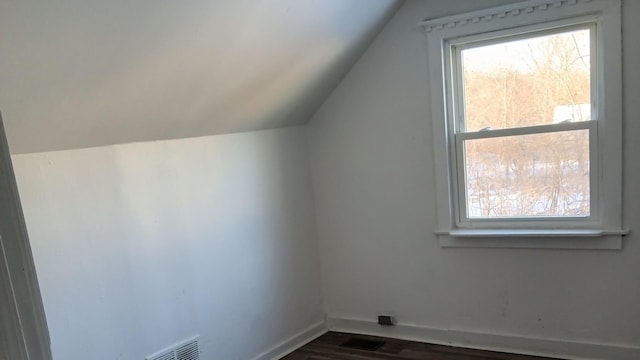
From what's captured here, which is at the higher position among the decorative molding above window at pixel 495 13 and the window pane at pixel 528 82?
the decorative molding above window at pixel 495 13

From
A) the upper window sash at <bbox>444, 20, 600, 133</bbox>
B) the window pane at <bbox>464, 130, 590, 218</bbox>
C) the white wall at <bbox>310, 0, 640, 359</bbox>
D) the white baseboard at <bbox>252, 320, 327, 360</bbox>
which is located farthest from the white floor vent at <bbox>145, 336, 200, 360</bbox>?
the upper window sash at <bbox>444, 20, 600, 133</bbox>

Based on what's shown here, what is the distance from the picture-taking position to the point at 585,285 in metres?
2.84

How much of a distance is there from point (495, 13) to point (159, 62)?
6.33 feet

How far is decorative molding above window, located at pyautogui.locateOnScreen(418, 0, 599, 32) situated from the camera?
2.68m

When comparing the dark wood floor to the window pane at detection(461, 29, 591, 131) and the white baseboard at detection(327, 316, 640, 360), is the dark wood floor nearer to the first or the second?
the white baseboard at detection(327, 316, 640, 360)

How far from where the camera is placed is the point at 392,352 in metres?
3.19

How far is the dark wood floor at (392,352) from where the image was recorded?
3.05 meters

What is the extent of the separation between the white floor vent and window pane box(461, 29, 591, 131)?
82.2 inches

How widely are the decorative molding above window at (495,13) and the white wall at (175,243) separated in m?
1.17

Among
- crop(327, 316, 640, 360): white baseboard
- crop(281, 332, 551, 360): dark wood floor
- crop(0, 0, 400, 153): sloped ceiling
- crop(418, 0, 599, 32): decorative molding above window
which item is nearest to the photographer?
crop(0, 0, 400, 153): sloped ceiling

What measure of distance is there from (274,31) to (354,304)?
2.09 meters

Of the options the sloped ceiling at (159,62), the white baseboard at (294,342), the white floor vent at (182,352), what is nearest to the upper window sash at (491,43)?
the sloped ceiling at (159,62)

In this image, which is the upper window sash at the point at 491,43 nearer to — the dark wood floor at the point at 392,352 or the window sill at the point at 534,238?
the window sill at the point at 534,238

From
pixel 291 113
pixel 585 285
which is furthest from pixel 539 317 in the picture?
pixel 291 113
